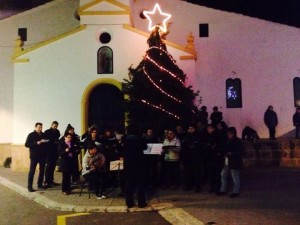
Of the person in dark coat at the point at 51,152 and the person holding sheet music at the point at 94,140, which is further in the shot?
the person in dark coat at the point at 51,152

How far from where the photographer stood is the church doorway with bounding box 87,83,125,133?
1481cm

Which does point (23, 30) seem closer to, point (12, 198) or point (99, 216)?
point (12, 198)

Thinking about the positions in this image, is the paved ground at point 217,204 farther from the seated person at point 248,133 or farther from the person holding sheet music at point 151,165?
the seated person at point 248,133

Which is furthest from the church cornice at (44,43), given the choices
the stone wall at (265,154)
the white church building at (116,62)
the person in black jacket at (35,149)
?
the person in black jacket at (35,149)

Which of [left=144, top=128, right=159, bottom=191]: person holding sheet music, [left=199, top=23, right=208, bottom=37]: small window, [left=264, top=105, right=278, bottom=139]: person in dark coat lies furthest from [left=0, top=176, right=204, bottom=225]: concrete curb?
[left=199, top=23, right=208, bottom=37]: small window

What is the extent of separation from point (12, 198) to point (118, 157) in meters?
3.25

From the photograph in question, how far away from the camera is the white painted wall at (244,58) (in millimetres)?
18234

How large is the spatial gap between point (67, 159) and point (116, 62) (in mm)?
6082

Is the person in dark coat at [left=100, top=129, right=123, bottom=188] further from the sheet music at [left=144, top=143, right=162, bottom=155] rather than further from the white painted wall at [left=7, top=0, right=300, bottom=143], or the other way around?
the white painted wall at [left=7, top=0, right=300, bottom=143]

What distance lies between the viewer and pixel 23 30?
19344 mm

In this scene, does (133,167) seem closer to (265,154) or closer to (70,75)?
(70,75)

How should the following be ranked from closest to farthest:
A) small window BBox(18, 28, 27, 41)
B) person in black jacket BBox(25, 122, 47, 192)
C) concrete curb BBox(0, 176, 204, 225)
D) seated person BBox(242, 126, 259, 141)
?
concrete curb BBox(0, 176, 204, 225)
person in black jacket BBox(25, 122, 47, 192)
seated person BBox(242, 126, 259, 141)
small window BBox(18, 28, 27, 41)

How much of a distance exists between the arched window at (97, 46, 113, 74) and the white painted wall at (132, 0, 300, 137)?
14.4 feet

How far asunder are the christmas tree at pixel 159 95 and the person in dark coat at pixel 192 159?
1.72 m
